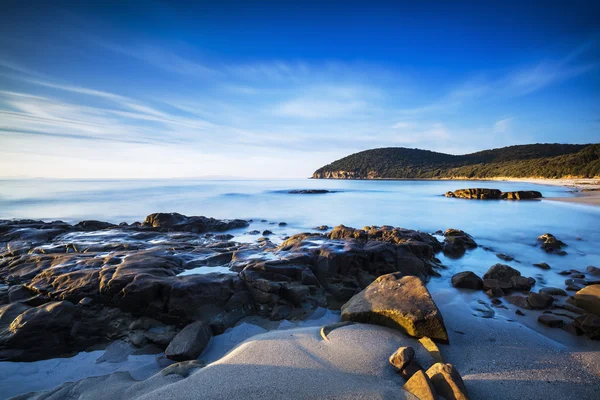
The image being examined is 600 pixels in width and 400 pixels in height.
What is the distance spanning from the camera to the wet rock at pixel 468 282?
615cm

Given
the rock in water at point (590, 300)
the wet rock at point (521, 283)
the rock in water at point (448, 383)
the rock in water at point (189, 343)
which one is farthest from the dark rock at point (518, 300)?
the rock in water at point (189, 343)

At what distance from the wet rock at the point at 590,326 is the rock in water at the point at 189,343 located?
218 inches

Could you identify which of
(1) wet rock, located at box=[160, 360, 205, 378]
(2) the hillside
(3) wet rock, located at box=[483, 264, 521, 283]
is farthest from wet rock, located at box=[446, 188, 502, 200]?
(1) wet rock, located at box=[160, 360, 205, 378]

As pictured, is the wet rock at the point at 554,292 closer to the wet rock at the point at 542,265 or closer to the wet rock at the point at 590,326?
Result: the wet rock at the point at 590,326

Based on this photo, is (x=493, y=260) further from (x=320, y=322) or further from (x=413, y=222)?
(x=413, y=222)

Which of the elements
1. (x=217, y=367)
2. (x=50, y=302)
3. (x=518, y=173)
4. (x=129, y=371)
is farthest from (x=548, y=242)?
(x=518, y=173)

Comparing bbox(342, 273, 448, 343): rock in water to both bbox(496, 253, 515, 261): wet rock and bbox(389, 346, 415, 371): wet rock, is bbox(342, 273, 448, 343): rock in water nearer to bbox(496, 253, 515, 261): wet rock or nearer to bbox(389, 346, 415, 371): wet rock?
bbox(389, 346, 415, 371): wet rock

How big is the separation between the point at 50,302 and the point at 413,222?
18.0 metres

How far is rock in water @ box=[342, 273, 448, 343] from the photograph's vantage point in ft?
12.5

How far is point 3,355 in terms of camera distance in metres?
3.85

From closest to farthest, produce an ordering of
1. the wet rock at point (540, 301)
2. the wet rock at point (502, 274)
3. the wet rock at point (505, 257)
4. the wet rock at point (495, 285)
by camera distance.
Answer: the wet rock at point (540, 301) < the wet rock at point (495, 285) < the wet rock at point (502, 274) < the wet rock at point (505, 257)

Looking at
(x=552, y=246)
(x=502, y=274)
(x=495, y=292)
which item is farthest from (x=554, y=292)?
(x=552, y=246)

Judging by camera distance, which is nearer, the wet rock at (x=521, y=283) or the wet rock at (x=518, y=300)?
the wet rock at (x=518, y=300)

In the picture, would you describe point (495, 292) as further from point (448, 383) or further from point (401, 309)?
point (448, 383)
